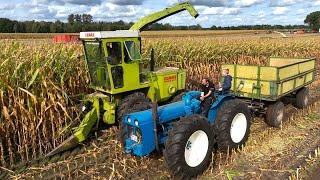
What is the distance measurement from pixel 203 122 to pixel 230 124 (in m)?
0.95

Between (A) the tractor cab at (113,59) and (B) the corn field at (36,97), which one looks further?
(A) the tractor cab at (113,59)

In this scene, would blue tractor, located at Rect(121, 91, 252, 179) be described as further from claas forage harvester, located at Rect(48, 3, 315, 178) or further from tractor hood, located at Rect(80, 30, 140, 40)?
tractor hood, located at Rect(80, 30, 140, 40)

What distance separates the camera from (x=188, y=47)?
11992 mm

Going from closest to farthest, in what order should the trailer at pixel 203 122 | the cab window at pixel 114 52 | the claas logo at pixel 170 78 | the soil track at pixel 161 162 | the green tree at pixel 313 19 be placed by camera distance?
the trailer at pixel 203 122, the soil track at pixel 161 162, the cab window at pixel 114 52, the claas logo at pixel 170 78, the green tree at pixel 313 19

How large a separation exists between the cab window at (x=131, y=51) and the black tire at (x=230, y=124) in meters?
2.16

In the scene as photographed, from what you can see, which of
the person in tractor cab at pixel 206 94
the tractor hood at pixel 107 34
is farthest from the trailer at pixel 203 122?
the tractor hood at pixel 107 34

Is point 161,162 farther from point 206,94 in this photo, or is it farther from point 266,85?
point 266,85

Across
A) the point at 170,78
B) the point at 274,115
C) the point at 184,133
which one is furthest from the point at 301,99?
the point at 184,133

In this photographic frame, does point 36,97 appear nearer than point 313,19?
Yes

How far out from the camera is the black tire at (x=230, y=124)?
229 inches

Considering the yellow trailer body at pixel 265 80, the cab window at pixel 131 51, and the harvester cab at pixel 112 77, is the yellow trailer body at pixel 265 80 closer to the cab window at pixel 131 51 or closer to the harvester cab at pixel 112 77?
the harvester cab at pixel 112 77

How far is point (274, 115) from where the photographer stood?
763cm

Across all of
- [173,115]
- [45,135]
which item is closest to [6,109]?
[45,135]

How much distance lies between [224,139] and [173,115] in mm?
1048
